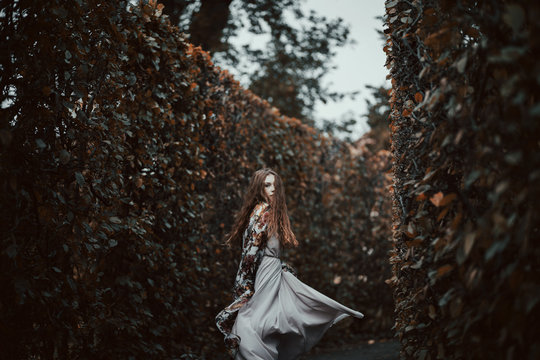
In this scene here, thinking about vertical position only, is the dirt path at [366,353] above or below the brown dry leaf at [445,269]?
below

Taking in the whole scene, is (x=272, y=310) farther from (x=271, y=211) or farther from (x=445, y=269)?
(x=445, y=269)

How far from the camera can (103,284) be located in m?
3.93

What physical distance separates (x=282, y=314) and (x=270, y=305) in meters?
0.11

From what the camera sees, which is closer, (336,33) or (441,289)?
(441,289)

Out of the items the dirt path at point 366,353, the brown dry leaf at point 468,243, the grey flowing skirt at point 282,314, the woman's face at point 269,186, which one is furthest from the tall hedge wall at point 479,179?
the dirt path at point 366,353

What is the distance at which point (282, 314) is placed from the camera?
12.1ft

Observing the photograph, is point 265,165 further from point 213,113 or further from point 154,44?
point 154,44

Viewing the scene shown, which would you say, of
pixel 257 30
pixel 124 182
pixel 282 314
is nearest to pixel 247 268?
pixel 282 314

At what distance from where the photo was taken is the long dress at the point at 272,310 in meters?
3.57

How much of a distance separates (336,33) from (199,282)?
9.22 m

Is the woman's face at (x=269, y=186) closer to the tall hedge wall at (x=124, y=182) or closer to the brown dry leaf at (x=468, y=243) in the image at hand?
the tall hedge wall at (x=124, y=182)

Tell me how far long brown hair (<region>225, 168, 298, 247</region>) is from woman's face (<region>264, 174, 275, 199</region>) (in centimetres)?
2

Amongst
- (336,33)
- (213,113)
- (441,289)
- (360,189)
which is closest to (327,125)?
(336,33)

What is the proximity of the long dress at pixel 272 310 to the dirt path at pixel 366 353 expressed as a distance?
3.02 metres
